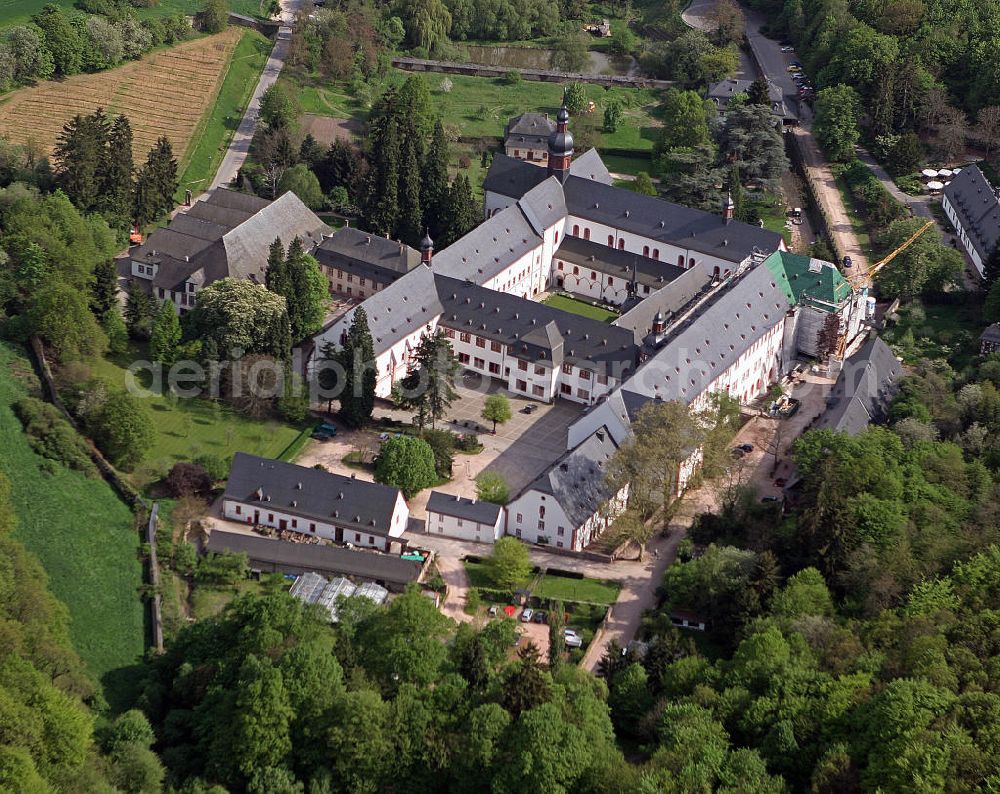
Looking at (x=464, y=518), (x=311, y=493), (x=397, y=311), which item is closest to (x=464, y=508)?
(x=464, y=518)

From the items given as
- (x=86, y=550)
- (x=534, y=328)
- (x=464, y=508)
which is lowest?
(x=86, y=550)

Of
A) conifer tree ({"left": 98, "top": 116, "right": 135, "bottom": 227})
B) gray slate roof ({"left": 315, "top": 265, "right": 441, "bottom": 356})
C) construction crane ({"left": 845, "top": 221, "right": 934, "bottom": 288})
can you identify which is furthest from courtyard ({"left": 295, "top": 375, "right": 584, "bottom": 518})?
conifer tree ({"left": 98, "top": 116, "right": 135, "bottom": 227})

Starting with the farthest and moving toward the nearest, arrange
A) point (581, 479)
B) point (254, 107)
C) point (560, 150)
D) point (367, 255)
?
point (254, 107) → point (560, 150) → point (367, 255) → point (581, 479)

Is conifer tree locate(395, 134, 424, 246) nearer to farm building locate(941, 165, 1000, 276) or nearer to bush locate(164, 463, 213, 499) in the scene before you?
bush locate(164, 463, 213, 499)

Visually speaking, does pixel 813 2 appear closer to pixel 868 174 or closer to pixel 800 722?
pixel 868 174

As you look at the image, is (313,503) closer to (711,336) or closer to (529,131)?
(711,336)

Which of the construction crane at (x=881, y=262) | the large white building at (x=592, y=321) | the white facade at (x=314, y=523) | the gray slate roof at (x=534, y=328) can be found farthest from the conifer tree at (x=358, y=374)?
the construction crane at (x=881, y=262)

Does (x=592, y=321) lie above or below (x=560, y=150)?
below
